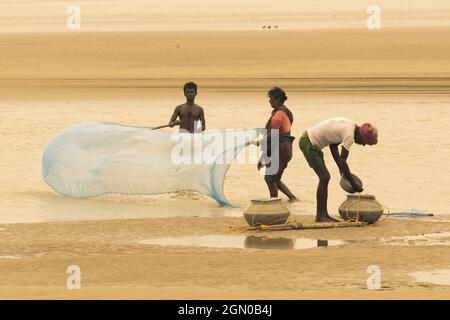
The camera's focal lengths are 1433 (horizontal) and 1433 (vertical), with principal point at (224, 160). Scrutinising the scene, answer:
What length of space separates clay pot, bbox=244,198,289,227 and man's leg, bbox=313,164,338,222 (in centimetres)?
47

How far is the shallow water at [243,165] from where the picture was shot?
18.2m

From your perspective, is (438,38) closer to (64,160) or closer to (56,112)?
(56,112)

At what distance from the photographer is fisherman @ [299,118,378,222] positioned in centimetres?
1565

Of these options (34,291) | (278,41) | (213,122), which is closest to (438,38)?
(278,41)

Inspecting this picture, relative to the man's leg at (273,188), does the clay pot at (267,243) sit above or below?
below

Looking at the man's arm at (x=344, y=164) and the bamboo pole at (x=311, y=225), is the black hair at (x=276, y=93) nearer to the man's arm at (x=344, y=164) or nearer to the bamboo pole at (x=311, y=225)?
the man's arm at (x=344, y=164)

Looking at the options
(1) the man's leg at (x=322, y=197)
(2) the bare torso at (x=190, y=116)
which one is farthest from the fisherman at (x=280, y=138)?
(2) the bare torso at (x=190, y=116)

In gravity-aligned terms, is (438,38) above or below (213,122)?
above

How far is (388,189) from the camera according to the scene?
65.1 feet

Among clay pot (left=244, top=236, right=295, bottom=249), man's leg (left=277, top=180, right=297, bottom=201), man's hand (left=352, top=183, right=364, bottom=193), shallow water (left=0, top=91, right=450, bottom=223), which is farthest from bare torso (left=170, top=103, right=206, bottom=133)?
clay pot (left=244, top=236, right=295, bottom=249)

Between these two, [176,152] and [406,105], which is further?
[406,105]

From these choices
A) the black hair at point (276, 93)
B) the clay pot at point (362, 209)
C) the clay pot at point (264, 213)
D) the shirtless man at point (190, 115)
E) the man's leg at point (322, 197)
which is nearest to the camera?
the clay pot at point (264, 213)

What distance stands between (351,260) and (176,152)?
18.3 ft

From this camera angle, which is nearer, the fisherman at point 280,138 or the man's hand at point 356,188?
the man's hand at point 356,188
